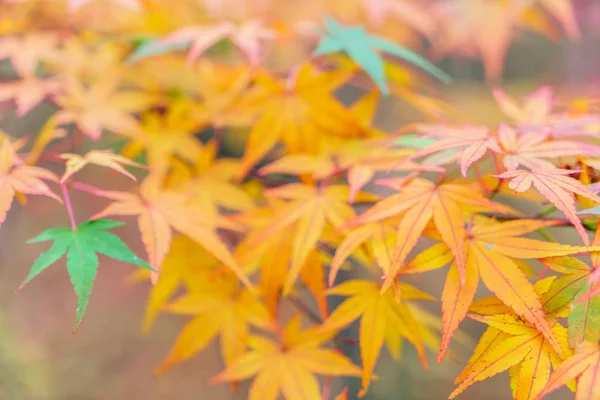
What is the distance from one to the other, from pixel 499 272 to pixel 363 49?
0.46 metres

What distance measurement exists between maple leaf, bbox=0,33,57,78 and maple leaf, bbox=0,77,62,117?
0.07 ft

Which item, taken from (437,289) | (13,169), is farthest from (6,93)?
(437,289)

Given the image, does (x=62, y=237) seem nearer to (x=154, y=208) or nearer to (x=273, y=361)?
(x=154, y=208)

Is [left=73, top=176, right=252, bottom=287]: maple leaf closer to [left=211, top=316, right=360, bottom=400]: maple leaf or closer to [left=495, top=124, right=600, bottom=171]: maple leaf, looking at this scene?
[left=211, top=316, right=360, bottom=400]: maple leaf

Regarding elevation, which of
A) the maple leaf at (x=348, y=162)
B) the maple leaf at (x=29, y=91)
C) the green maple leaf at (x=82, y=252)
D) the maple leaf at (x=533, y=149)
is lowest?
the green maple leaf at (x=82, y=252)

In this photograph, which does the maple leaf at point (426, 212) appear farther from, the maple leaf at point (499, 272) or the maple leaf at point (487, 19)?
the maple leaf at point (487, 19)

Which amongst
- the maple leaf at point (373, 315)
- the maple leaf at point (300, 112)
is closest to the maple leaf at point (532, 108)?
the maple leaf at point (300, 112)

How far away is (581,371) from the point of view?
16.3 inches

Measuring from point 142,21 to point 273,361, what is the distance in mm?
836

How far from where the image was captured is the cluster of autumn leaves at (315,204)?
49 cm

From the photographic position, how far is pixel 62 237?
0.54m

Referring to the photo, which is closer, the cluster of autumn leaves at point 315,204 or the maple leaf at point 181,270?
the cluster of autumn leaves at point 315,204

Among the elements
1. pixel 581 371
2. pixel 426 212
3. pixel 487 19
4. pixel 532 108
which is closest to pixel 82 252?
pixel 426 212

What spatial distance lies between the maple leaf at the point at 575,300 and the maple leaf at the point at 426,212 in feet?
0.30
